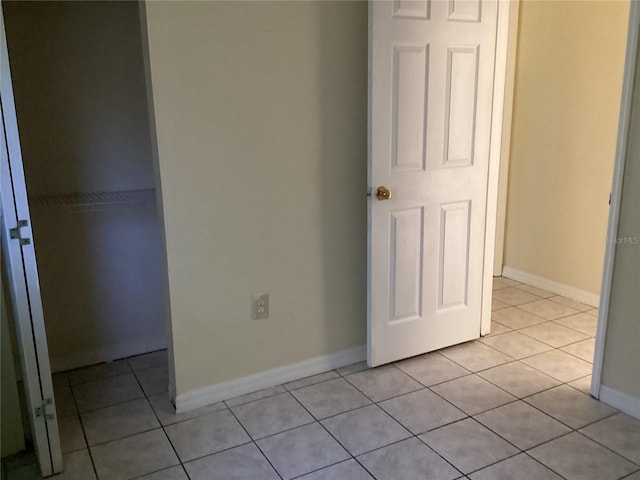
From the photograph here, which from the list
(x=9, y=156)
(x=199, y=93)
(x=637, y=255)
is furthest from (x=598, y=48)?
(x=9, y=156)

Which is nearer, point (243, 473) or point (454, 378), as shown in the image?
point (243, 473)

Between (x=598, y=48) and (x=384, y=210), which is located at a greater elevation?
(x=598, y=48)

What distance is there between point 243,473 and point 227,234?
0.96 m

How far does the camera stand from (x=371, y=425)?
235 cm

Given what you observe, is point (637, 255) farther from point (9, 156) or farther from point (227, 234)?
point (9, 156)

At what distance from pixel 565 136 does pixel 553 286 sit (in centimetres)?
103

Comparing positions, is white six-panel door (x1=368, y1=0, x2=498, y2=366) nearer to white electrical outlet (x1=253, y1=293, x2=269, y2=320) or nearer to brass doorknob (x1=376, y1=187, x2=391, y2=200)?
brass doorknob (x1=376, y1=187, x2=391, y2=200)

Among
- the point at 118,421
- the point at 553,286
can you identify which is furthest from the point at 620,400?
the point at 118,421

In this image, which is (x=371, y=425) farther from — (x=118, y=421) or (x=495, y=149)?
(x=495, y=149)

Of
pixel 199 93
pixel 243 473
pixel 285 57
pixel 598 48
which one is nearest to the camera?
pixel 243 473

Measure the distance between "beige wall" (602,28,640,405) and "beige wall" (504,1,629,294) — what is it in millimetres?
1243

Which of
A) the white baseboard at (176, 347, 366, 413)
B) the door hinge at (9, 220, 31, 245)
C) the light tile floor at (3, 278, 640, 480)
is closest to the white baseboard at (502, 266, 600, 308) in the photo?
the light tile floor at (3, 278, 640, 480)

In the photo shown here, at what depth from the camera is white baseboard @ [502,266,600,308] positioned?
370 centimetres

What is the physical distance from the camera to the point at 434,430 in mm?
2307
